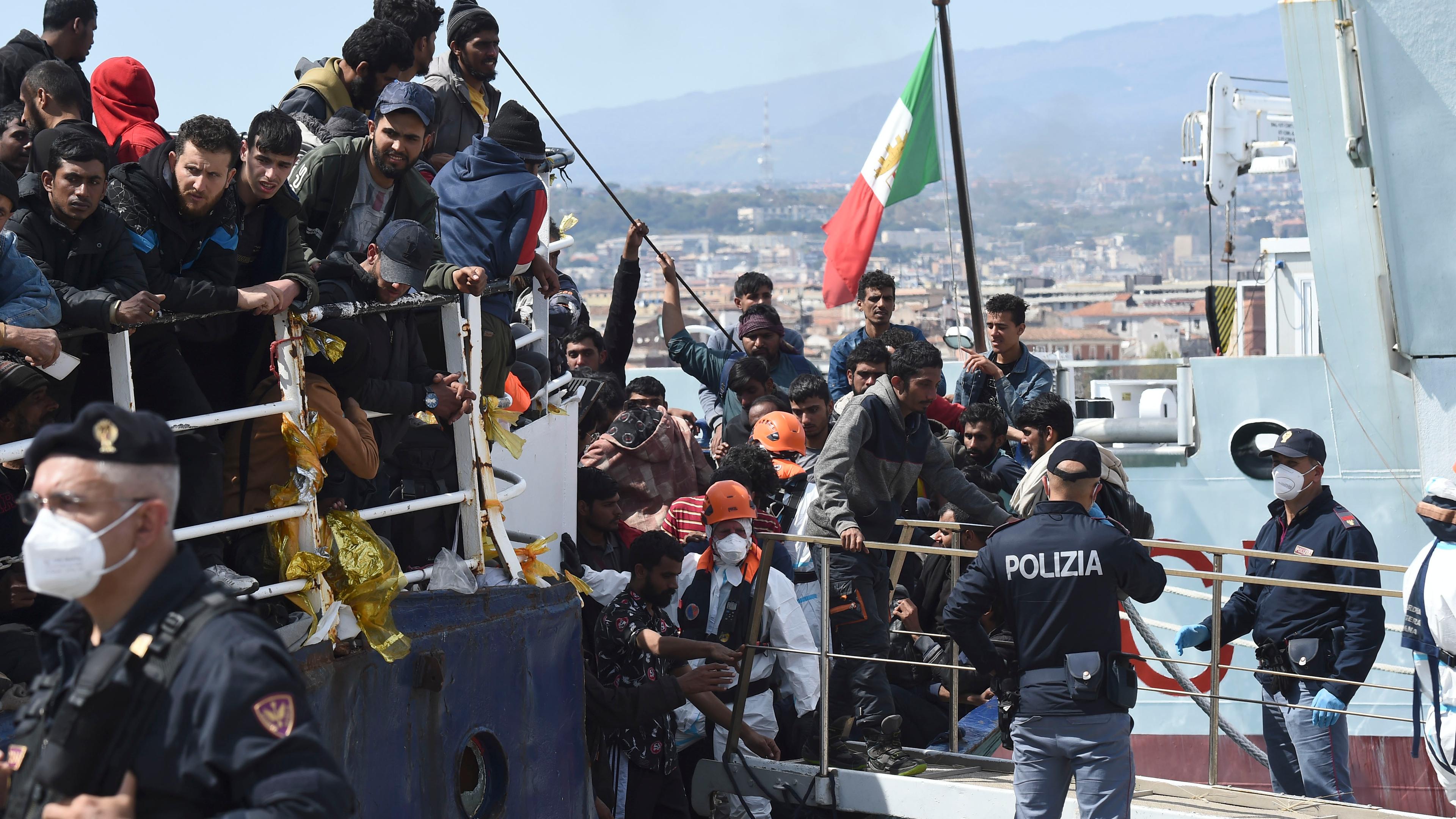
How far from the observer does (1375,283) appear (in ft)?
31.0

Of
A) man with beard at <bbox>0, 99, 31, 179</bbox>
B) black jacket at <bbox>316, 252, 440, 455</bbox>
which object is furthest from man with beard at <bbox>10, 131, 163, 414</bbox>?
man with beard at <bbox>0, 99, 31, 179</bbox>

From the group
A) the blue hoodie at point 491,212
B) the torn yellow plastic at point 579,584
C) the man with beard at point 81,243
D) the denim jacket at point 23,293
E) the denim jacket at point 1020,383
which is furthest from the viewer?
the denim jacket at point 1020,383

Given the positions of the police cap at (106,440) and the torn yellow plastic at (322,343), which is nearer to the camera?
the police cap at (106,440)

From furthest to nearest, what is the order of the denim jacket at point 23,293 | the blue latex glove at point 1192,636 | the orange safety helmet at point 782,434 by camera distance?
the orange safety helmet at point 782,434 → the blue latex glove at point 1192,636 → the denim jacket at point 23,293

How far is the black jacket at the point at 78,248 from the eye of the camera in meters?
3.87

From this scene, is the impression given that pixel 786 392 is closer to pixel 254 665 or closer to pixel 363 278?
pixel 363 278

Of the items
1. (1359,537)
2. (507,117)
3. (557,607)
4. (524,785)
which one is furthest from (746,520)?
(1359,537)

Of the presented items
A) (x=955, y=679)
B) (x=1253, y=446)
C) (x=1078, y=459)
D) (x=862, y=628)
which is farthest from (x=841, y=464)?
(x=1253, y=446)

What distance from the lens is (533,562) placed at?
530cm

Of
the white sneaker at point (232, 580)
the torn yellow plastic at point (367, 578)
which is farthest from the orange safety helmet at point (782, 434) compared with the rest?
the white sneaker at point (232, 580)

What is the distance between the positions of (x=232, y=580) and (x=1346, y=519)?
4902 mm

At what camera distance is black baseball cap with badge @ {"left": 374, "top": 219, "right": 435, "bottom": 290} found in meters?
4.76

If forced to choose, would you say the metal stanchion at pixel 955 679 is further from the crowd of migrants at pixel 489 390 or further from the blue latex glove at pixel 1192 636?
the blue latex glove at pixel 1192 636

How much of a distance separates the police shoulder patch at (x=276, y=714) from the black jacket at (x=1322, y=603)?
4626 mm
